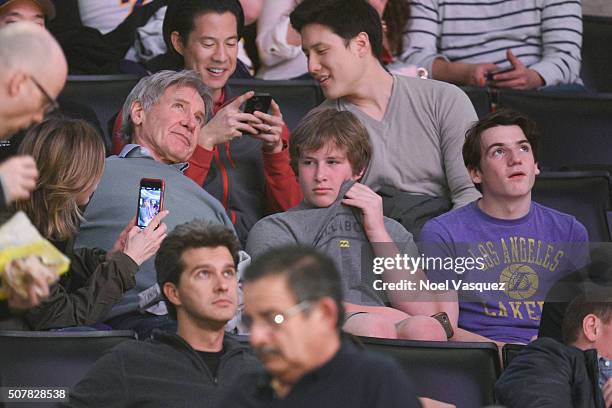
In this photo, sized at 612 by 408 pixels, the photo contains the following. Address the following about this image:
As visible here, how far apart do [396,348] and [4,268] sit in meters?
1.61

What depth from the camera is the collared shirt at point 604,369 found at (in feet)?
12.5

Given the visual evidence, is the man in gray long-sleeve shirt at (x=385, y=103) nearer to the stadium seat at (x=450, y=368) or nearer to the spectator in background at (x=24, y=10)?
the spectator in background at (x=24, y=10)

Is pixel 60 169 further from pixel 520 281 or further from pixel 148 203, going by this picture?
pixel 520 281

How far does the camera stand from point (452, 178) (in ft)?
15.8

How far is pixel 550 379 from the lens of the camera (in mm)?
3592

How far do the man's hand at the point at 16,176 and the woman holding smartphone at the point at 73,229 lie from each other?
1.30 metres

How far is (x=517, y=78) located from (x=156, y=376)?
287 centimetres

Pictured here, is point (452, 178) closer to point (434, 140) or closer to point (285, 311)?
point (434, 140)

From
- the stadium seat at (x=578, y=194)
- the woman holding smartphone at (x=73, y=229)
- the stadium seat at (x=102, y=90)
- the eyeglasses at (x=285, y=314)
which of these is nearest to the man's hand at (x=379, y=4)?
A: the stadium seat at (x=102, y=90)

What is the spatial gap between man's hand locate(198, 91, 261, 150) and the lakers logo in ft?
3.35

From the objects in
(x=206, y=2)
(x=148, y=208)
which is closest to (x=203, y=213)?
(x=148, y=208)

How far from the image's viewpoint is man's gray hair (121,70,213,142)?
453cm

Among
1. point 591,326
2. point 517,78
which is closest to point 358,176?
point 591,326

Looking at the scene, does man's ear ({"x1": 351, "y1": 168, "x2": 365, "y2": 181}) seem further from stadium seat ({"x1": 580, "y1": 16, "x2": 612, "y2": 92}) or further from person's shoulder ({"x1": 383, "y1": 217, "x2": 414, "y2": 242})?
stadium seat ({"x1": 580, "y1": 16, "x2": 612, "y2": 92})
